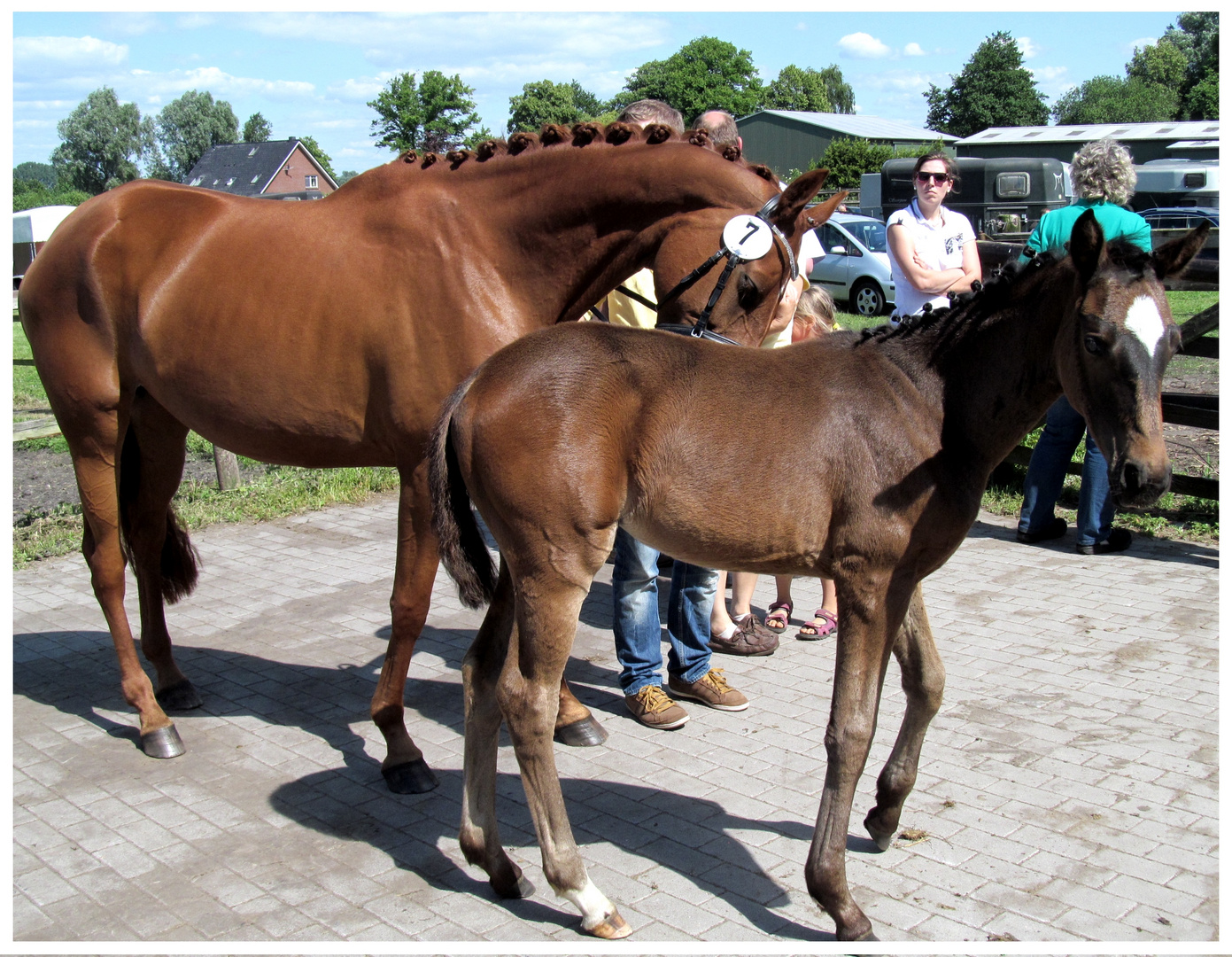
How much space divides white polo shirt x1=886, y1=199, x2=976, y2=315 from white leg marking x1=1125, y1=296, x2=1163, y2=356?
3.31 metres

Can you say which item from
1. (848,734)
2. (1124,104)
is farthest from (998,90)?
(848,734)

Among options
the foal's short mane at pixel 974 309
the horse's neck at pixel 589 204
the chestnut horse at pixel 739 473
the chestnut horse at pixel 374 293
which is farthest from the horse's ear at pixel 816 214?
the chestnut horse at pixel 739 473

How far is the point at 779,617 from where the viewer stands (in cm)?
548

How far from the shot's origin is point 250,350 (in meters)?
3.94

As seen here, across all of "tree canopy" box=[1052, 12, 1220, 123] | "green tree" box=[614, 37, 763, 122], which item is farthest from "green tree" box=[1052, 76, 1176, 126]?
"green tree" box=[614, 37, 763, 122]

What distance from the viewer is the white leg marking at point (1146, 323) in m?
2.40

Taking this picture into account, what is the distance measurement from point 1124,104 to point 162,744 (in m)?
88.4

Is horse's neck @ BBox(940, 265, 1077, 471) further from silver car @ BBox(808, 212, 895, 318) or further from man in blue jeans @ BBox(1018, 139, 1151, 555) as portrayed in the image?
silver car @ BBox(808, 212, 895, 318)

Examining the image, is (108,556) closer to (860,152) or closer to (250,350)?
(250,350)

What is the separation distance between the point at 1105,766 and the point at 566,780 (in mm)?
2063

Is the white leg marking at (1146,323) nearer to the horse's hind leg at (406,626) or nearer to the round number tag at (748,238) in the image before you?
the round number tag at (748,238)

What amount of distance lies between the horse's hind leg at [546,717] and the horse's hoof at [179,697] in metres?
2.38

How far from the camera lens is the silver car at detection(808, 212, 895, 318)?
1955cm

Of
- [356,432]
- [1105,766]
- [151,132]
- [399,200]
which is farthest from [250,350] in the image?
[151,132]
